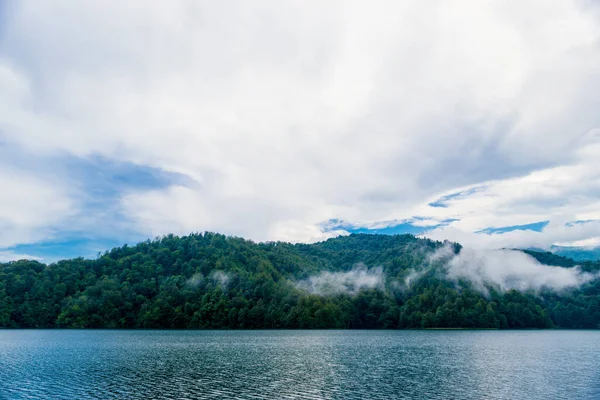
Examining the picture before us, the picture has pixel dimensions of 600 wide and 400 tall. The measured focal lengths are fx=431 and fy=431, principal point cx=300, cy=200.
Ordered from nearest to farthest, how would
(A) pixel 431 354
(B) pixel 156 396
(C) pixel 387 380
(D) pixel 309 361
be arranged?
1. (B) pixel 156 396
2. (C) pixel 387 380
3. (D) pixel 309 361
4. (A) pixel 431 354

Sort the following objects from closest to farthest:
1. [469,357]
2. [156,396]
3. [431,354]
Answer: [156,396] → [469,357] → [431,354]

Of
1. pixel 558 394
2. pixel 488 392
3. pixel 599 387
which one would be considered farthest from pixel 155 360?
pixel 599 387

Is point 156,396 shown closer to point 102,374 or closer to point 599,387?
point 102,374

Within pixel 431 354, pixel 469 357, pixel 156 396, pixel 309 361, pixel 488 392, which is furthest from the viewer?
pixel 431 354

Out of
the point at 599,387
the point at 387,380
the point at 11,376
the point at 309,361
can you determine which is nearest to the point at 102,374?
the point at 11,376

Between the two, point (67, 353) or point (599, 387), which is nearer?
point (599, 387)

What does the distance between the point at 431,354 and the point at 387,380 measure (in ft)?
147

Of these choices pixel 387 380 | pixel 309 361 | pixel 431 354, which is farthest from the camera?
pixel 431 354

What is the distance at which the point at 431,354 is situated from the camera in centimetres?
10362

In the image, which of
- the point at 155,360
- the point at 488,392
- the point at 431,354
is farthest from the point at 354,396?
the point at 431,354

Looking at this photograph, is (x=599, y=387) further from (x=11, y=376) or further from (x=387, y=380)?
(x=11, y=376)

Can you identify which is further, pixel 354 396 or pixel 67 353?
pixel 67 353

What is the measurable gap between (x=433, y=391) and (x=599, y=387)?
23.3m

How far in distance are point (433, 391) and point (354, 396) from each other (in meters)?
11.4
